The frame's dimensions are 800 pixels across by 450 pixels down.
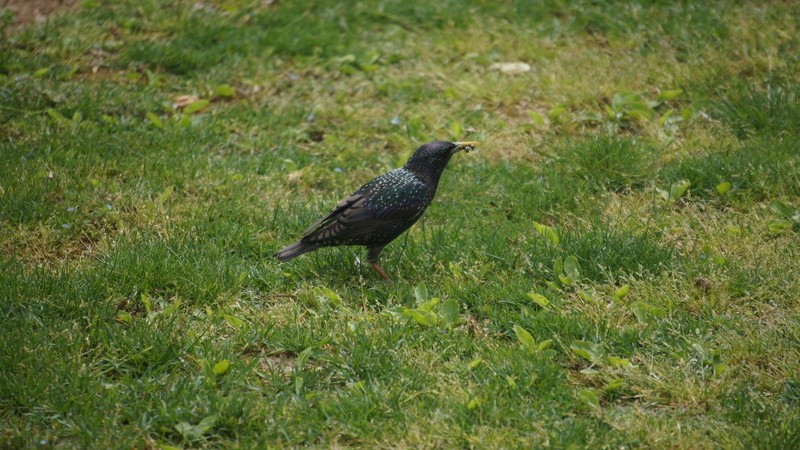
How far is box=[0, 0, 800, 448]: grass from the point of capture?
414 cm

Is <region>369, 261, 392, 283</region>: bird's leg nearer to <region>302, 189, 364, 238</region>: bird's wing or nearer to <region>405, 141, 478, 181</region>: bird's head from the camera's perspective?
<region>302, 189, 364, 238</region>: bird's wing

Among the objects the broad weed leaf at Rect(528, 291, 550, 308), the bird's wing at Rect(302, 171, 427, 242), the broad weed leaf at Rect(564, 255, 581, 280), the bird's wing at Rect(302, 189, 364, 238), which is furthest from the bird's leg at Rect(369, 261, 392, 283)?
the broad weed leaf at Rect(564, 255, 581, 280)

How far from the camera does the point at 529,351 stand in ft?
14.7

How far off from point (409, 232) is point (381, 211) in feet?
2.16

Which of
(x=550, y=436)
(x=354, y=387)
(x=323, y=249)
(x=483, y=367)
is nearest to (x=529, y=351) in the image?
(x=483, y=367)

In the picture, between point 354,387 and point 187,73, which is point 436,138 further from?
point 354,387

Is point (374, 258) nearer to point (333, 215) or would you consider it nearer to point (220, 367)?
point (333, 215)

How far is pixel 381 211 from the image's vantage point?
17.3 ft

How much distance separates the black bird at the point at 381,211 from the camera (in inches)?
207

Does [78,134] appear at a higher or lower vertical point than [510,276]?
higher

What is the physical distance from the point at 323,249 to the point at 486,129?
6.79 ft

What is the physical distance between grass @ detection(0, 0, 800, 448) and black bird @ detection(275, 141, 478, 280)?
229mm

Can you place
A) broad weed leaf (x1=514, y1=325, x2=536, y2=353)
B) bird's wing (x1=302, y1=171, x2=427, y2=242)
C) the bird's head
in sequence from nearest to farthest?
broad weed leaf (x1=514, y1=325, x2=536, y2=353)
bird's wing (x1=302, y1=171, x2=427, y2=242)
the bird's head

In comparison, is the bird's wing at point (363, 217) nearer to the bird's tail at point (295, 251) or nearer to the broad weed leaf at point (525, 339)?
the bird's tail at point (295, 251)
